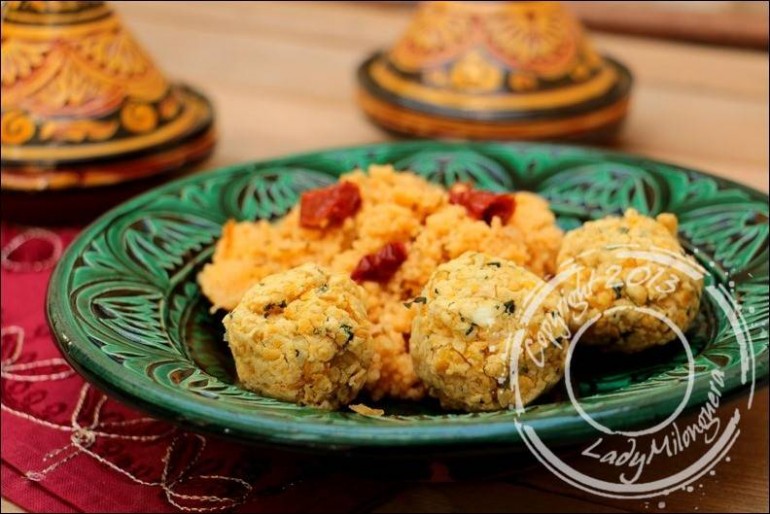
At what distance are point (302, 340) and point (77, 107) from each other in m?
0.74

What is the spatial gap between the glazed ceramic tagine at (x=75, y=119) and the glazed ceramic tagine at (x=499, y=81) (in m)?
0.41

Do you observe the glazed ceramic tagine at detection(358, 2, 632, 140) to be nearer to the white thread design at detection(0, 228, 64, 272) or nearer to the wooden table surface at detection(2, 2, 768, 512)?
the wooden table surface at detection(2, 2, 768, 512)

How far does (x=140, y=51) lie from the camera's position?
1.44 meters

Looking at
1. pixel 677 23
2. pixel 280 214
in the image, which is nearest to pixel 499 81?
pixel 280 214

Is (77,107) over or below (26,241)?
over

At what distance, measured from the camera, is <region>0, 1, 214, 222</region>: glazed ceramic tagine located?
130 centimetres

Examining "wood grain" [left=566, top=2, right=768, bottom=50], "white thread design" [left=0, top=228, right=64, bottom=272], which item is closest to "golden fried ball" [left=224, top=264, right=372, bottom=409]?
"white thread design" [left=0, top=228, right=64, bottom=272]

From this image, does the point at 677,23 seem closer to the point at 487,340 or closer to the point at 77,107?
the point at 77,107

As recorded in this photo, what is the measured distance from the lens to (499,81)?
1535mm

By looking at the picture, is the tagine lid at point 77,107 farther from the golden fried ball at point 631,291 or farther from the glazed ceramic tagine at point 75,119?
the golden fried ball at point 631,291

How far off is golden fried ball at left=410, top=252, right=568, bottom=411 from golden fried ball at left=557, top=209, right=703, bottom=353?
0.09 m

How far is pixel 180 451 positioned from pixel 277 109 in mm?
1155

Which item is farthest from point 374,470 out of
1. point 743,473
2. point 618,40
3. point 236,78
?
point 618,40

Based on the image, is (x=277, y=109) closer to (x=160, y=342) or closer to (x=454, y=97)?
(x=454, y=97)
